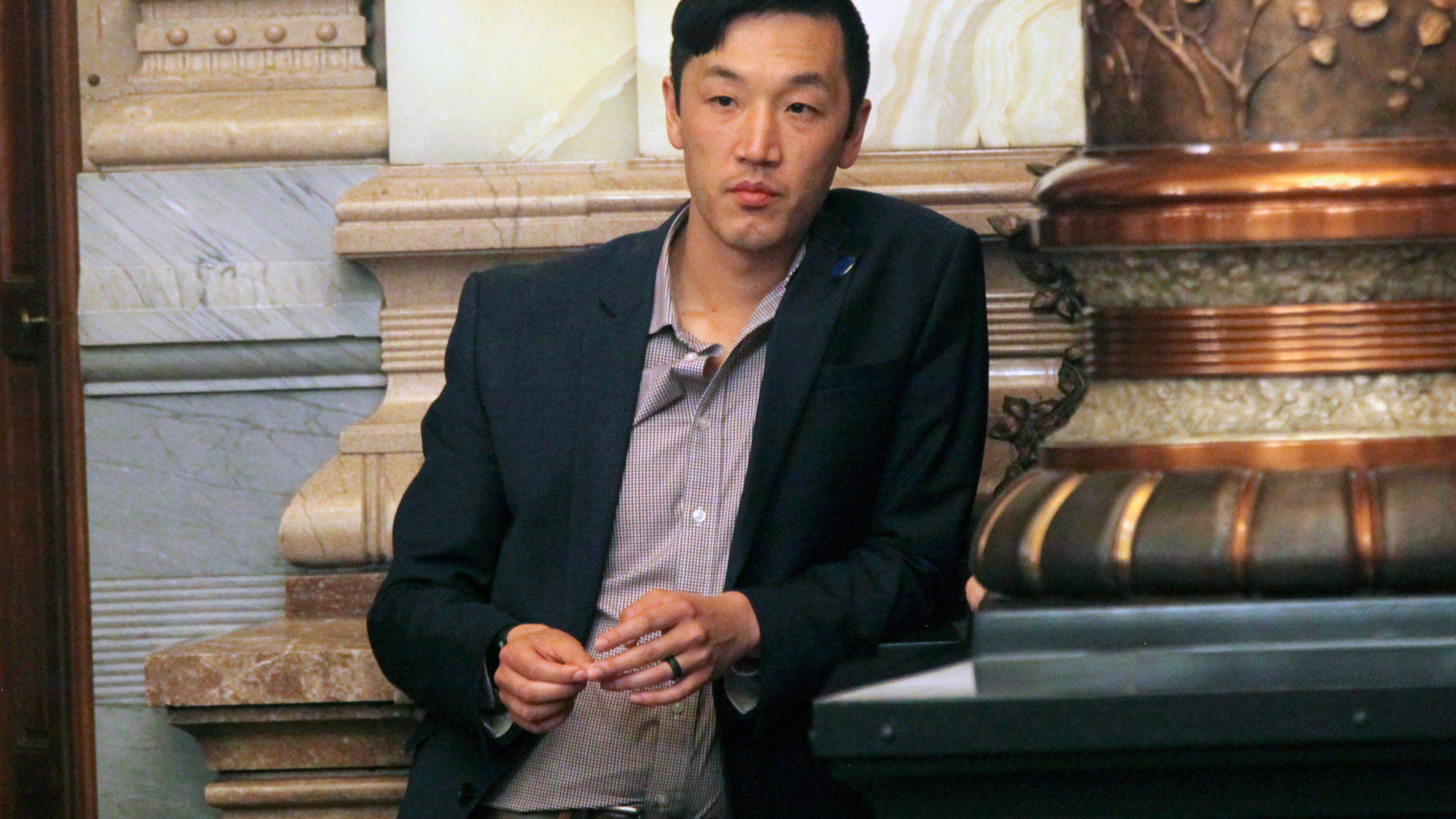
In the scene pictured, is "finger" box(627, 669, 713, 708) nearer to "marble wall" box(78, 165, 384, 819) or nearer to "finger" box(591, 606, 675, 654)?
"finger" box(591, 606, 675, 654)

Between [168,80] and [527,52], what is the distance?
698 mm

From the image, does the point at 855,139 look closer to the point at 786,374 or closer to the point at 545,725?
the point at 786,374

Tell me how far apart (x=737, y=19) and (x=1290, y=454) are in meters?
1.14

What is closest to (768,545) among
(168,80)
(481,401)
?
(481,401)

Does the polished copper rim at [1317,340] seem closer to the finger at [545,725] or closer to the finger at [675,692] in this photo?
the finger at [675,692]

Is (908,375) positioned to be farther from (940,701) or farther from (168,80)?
(168,80)

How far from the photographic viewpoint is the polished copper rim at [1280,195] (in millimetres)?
1349

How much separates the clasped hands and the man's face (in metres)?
0.52

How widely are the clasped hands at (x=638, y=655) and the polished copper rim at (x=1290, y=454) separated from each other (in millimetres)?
672

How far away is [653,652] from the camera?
193 cm

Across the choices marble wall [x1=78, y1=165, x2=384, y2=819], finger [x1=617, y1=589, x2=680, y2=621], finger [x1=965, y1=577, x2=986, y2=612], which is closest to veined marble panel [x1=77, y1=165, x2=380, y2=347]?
marble wall [x1=78, y1=165, x2=384, y2=819]

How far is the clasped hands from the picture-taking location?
1913mm

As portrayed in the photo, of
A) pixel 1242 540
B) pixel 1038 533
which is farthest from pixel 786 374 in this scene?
pixel 1242 540

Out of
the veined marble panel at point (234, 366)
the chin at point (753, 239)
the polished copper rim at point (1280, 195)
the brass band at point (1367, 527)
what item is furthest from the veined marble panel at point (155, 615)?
the brass band at point (1367, 527)
